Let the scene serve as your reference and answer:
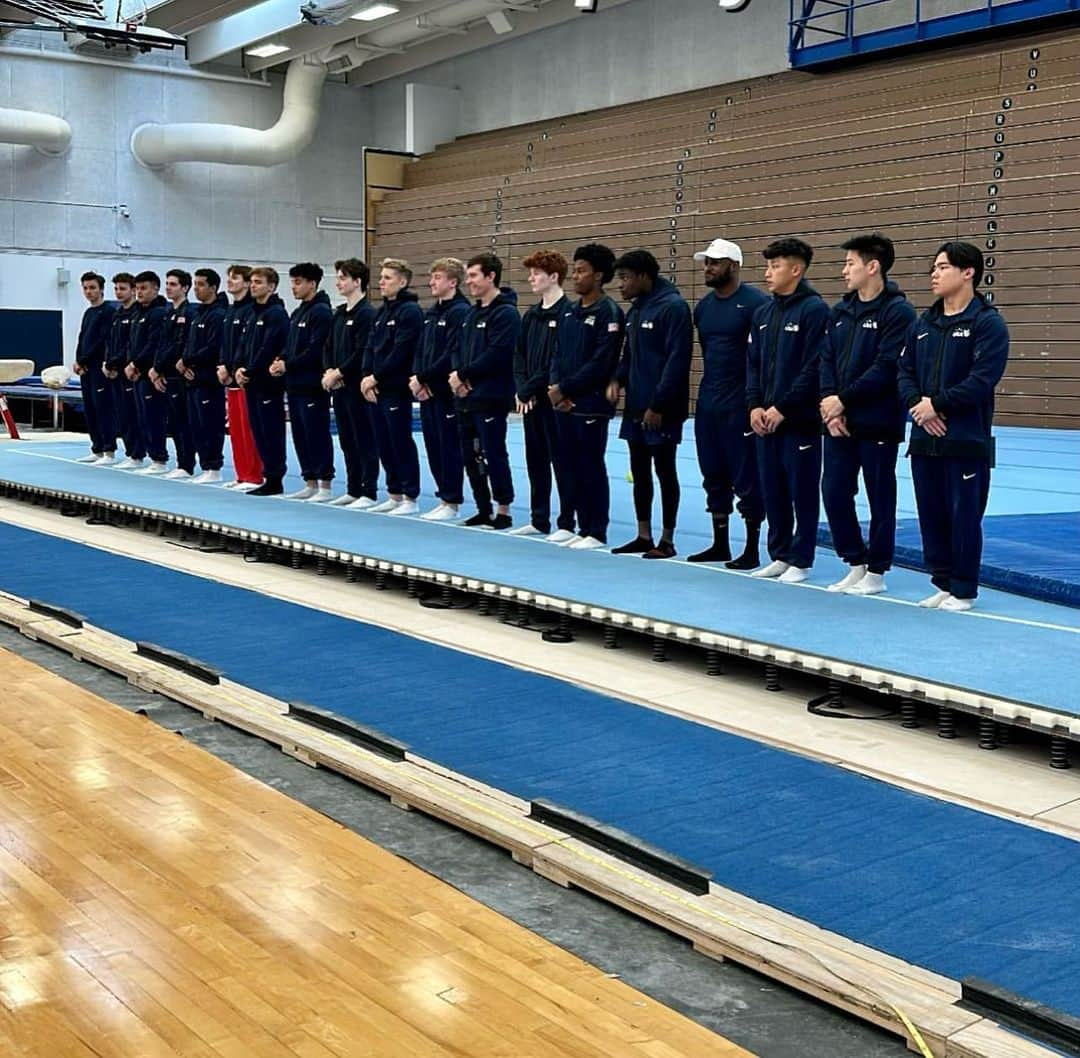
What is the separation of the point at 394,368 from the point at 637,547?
7.96 feet

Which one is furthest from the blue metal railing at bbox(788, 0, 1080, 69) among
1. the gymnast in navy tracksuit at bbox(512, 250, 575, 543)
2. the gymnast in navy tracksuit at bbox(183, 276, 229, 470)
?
the gymnast in navy tracksuit at bbox(512, 250, 575, 543)

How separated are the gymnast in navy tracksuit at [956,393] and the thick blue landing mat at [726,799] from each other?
173 cm

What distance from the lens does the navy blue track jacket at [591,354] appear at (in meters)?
7.83

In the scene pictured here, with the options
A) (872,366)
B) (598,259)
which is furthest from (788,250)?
(598,259)

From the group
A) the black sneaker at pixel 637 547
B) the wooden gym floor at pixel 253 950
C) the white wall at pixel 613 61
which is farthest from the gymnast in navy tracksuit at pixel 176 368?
the white wall at pixel 613 61

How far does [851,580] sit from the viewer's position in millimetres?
6703

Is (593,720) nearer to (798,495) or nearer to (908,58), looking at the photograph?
(798,495)

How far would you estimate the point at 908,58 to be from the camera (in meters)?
17.7

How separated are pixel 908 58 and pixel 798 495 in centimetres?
1279

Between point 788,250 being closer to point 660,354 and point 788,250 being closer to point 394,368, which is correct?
point 660,354

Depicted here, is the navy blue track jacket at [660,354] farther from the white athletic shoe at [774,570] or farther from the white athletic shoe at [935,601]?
the white athletic shoe at [935,601]

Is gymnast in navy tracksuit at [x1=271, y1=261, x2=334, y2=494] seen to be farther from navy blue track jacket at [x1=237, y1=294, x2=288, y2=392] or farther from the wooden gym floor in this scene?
the wooden gym floor

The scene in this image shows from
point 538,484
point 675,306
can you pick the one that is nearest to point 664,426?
point 675,306

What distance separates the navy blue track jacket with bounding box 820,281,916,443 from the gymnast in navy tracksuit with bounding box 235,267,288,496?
17.2ft
